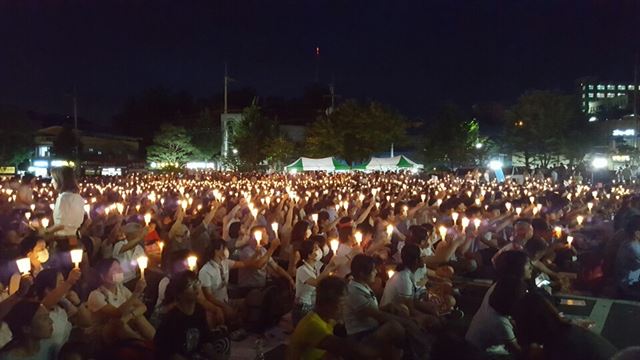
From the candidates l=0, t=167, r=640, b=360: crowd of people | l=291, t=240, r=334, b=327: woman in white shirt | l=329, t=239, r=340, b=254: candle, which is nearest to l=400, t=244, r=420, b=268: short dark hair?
l=0, t=167, r=640, b=360: crowd of people

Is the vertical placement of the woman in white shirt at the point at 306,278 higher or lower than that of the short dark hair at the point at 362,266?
lower

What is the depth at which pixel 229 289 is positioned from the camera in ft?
28.5

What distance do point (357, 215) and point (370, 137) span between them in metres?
40.8

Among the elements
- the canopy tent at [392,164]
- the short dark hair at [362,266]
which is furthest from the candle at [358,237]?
the canopy tent at [392,164]

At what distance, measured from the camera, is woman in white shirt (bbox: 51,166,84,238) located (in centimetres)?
877

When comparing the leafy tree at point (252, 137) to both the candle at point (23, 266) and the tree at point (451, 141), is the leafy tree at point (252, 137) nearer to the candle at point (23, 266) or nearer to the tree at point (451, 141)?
the tree at point (451, 141)

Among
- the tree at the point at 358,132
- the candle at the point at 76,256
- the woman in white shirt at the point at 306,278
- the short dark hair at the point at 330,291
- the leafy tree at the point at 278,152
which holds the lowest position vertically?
the woman in white shirt at the point at 306,278

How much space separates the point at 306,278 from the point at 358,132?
151 ft

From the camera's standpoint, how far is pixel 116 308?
571 cm

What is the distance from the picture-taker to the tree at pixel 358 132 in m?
53.1

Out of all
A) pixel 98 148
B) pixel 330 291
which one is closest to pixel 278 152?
pixel 98 148

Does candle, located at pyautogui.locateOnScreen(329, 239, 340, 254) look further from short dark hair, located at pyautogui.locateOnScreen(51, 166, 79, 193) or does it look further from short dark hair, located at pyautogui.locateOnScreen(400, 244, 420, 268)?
short dark hair, located at pyautogui.locateOnScreen(51, 166, 79, 193)

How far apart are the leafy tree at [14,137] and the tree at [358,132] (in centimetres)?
2427

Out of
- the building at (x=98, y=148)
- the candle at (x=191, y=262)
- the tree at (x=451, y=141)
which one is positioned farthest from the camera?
the building at (x=98, y=148)
